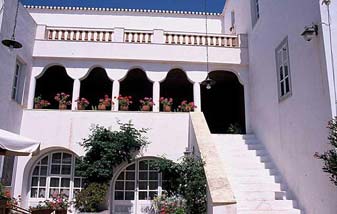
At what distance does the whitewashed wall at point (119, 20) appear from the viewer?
15508mm

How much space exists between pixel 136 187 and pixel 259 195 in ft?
14.6

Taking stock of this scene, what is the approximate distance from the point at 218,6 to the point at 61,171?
1171 centimetres

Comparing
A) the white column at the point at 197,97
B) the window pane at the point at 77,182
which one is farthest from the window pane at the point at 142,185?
the white column at the point at 197,97

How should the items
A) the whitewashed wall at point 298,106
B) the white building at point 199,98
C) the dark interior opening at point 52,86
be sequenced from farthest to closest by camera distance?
the dark interior opening at point 52,86 < the white building at point 199,98 < the whitewashed wall at point 298,106

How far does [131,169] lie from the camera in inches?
424

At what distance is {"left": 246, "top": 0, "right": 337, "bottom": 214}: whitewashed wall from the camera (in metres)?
6.48

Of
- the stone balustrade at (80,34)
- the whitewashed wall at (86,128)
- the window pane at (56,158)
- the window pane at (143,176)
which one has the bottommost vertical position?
the window pane at (143,176)

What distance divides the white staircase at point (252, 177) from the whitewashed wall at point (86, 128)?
1448 mm

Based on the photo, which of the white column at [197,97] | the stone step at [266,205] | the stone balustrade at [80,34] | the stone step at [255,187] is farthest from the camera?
the stone balustrade at [80,34]

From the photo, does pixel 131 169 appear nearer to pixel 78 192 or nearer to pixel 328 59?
pixel 78 192

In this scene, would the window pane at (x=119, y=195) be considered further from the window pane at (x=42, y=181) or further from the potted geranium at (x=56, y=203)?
the window pane at (x=42, y=181)

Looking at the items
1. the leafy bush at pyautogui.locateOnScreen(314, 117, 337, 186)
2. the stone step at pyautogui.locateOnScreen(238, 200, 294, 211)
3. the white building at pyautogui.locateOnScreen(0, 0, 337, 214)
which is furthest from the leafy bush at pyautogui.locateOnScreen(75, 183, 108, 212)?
the leafy bush at pyautogui.locateOnScreen(314, 117, 337, 186)

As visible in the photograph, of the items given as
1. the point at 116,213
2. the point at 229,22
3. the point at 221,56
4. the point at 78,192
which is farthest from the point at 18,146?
the point at 229,22

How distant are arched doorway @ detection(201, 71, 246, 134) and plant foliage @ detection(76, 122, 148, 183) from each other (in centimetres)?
528
